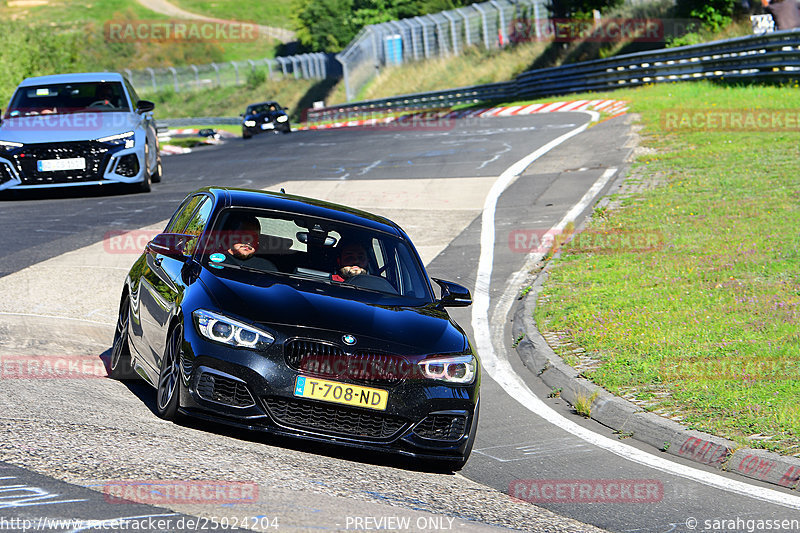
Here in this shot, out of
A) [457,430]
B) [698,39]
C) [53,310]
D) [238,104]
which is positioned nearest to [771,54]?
[698,39]

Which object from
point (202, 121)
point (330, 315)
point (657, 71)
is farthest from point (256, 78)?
point (330, 315)

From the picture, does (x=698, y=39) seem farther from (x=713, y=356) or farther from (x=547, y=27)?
(x=713, y=356)

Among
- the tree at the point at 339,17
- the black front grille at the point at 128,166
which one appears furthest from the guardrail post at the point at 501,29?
the black front grille at the point at 128,166

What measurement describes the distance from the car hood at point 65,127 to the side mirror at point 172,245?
11.0 metres

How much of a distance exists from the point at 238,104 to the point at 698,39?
5888 cm

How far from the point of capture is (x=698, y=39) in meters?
38.0

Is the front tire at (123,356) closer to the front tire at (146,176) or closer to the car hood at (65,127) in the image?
the car hood at (65,127)

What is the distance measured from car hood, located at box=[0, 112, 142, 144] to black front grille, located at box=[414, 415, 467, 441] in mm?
12971

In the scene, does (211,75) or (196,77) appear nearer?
(196,77)

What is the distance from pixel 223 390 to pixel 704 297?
6426mm

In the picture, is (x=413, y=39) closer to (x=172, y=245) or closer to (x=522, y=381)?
(x=522, y=381)

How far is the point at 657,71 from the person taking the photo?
115ft

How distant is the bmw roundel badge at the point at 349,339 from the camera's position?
6.35 metres

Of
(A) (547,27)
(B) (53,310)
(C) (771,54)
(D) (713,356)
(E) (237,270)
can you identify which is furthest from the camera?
(A) (547,27)
